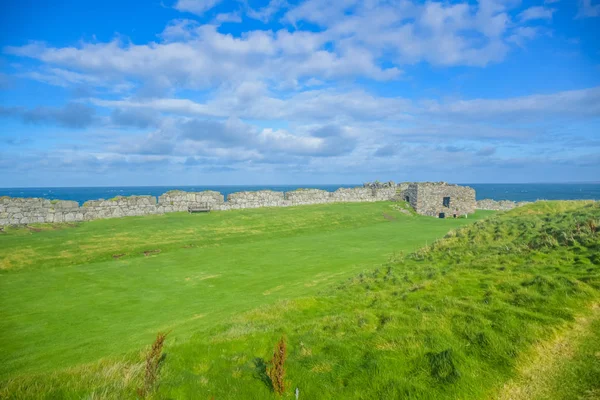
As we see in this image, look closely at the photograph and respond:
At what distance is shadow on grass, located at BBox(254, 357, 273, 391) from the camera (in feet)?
19.0

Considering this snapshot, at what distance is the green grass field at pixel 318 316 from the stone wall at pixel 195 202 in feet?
14.0

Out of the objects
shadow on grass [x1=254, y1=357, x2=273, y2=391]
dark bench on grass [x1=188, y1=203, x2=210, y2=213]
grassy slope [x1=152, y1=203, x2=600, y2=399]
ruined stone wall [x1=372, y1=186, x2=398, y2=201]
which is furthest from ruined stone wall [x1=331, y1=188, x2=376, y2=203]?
shadow on grass [x1=254, y1=357, x2=273, y2=391]

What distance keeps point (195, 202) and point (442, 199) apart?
3506 centimetres

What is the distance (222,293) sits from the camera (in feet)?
50.6

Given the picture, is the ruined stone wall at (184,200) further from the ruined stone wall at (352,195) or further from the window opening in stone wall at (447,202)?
the window opening in stone wall at (447,202)

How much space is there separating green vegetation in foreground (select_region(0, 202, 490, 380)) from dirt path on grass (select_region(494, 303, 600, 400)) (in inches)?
307

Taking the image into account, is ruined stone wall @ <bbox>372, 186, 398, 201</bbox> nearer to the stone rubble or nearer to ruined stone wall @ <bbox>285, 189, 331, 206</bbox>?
the stone rubble

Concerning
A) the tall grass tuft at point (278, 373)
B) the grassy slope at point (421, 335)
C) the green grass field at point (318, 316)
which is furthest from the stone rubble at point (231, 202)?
the tall grass tuft at point (278, 373)

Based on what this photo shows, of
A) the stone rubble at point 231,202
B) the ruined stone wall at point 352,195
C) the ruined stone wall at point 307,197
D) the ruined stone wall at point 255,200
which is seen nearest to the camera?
the stone rubble at point 231,202

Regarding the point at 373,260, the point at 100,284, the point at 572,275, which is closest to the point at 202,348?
the point at 572,275

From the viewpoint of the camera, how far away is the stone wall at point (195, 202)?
1083 inches

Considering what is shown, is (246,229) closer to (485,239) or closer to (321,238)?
(321,238)

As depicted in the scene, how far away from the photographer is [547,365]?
554cm

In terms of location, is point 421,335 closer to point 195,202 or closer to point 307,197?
A: point 195,202
